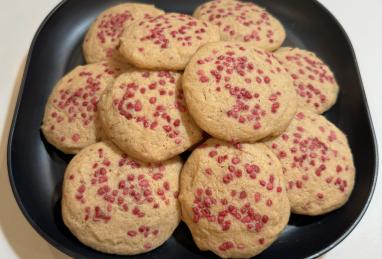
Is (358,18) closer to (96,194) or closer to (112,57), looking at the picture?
(112,57)

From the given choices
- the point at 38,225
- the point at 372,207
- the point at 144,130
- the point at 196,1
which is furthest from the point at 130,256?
the point at 196,1

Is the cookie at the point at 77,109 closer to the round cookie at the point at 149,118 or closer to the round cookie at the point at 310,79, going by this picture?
the round cookie at the point at 149,118

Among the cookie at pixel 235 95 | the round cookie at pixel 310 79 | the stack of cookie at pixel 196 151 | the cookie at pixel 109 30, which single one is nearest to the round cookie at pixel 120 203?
the stack of cookie at pixel 196 151

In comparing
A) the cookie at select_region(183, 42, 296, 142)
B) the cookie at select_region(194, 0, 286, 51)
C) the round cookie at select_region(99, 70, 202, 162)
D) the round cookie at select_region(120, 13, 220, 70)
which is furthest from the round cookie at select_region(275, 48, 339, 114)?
the round cookie at select_region(99, 70, 202, 162)

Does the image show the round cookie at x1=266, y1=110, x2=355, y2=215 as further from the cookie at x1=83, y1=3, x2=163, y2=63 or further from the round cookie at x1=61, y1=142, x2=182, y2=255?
the cookie at x1=83, y1=3, x2=163, y2=63

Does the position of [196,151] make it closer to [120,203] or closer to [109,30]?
[120,203]

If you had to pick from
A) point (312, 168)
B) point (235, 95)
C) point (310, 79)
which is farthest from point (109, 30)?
point (312, 168)
